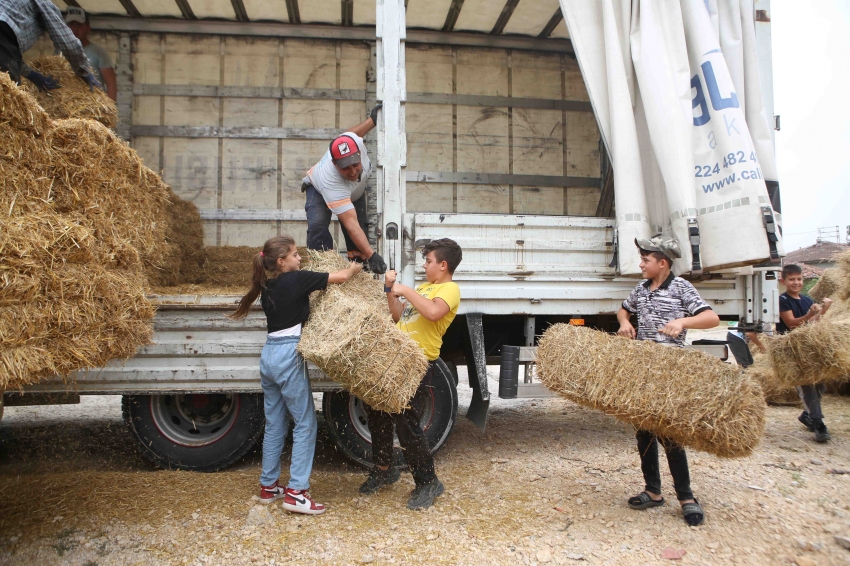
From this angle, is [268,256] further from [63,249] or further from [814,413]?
[814,413]

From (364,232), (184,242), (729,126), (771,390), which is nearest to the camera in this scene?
(729,126)

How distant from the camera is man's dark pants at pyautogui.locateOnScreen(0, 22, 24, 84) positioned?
3.52 m

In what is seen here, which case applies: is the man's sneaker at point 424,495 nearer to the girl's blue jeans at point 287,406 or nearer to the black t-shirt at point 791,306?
the girl's blue jeans at point 287,406

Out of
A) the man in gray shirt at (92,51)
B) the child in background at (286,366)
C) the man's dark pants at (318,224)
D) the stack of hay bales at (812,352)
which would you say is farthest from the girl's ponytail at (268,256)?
the stack of hay bales at (812,352)

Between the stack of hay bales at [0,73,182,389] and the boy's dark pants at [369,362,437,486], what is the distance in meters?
1.56

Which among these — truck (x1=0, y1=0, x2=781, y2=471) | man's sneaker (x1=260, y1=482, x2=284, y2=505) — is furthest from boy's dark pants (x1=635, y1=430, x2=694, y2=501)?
man's sneaker (x1=260, y1=482, x2=284, y2=505)

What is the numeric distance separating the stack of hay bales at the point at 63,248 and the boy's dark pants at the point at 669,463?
3.07 metres

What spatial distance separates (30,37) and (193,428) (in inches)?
114

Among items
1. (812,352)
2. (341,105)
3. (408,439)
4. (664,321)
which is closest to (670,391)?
(664,321)

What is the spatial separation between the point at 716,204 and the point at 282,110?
4.65m

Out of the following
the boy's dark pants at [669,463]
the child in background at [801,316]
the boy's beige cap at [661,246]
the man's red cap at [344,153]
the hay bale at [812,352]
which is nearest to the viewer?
the boy's dark pants at [669,463]

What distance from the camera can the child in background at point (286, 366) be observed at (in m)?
3.44

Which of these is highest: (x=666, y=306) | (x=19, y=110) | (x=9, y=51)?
(x=9, y=51)

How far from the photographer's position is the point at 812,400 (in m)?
5.14
